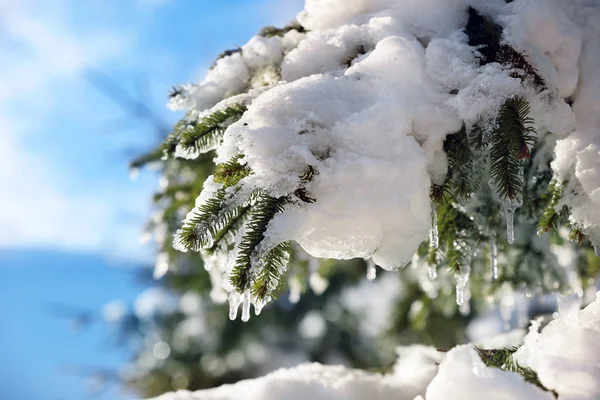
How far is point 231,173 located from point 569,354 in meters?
0.84

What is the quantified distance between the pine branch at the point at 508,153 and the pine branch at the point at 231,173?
0.64 metres

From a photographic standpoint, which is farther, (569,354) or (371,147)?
(371,147)

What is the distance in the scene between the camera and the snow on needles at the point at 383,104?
4.00 feet

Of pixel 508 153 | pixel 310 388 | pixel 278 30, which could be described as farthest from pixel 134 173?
pixel 508 153

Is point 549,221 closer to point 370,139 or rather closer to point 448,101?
point 448,101

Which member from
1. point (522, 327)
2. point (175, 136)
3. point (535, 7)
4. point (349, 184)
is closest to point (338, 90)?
point (349, 184)

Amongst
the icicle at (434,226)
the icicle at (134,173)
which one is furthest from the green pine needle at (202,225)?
the icicle at (134,173)

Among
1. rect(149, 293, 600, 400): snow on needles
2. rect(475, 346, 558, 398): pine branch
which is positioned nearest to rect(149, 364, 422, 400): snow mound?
rect(149, 293, 600, 400): snow on needles

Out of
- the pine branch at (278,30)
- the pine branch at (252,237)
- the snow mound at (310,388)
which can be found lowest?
the snow mound at (310,388)

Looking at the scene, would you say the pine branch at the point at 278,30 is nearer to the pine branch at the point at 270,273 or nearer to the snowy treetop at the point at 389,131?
the snowy treetop at the point at 389,131

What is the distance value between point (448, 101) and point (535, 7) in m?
0.50

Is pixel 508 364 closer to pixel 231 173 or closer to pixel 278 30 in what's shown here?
pixel 231 173

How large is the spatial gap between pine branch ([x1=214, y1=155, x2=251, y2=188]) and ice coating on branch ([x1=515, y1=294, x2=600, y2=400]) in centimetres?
77

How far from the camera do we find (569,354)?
1.12 metres
